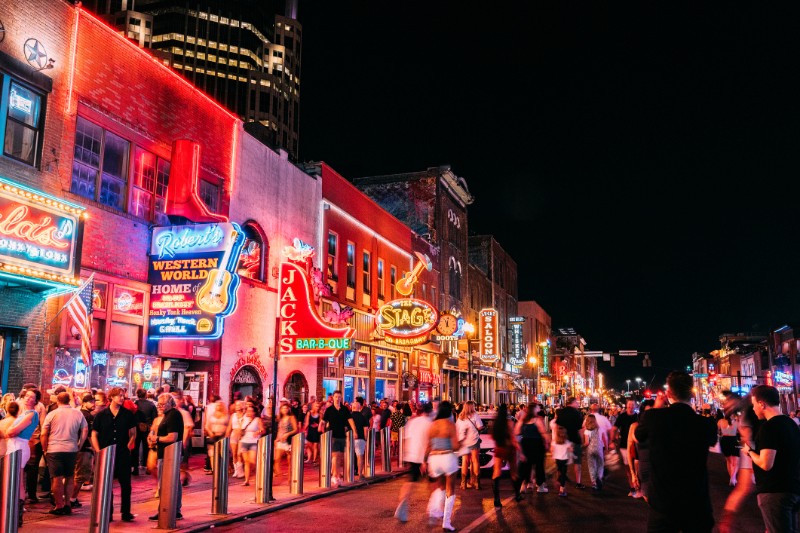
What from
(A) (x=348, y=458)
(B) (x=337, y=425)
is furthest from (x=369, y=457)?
(B) (x=337, y=425)

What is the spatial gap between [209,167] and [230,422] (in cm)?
881

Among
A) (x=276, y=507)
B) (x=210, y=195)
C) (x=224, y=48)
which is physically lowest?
(x=276, y=507)

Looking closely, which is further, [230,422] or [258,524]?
[230,422]

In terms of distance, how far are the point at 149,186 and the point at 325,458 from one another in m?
9.29

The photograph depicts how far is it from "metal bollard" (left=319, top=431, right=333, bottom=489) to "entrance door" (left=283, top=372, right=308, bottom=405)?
10205 mm

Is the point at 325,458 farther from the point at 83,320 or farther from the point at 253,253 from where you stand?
the point at 253,253

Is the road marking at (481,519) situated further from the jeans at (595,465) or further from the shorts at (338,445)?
the shorts at (338,445)

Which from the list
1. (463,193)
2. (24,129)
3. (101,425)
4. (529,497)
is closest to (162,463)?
(101,425)

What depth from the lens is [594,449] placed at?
15.5 metres

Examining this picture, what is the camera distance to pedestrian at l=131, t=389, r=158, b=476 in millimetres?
14312

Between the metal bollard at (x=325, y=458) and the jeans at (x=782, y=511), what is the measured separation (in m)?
10.1

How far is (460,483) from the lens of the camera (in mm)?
16312

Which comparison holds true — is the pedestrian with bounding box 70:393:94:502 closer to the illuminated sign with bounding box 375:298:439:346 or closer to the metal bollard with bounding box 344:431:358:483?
the metal bollard with bounding box 344:431:358:483

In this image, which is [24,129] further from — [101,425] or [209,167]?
[101,425]
